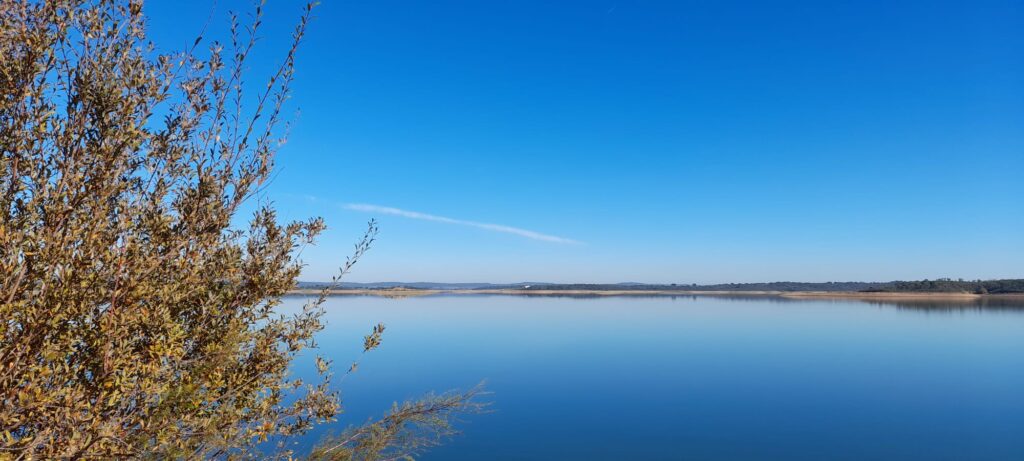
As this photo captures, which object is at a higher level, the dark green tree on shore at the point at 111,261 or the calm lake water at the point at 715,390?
the dark green tree on shore at the point at 111,261

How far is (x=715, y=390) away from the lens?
23.1 meters

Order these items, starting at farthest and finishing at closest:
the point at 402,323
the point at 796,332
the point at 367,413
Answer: the point at 402,323 → the point at 796,332 → the point at 367,413

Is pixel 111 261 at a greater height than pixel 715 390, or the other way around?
pixel 111 261

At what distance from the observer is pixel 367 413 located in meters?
18.8

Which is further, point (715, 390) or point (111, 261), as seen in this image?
point (715, 390)

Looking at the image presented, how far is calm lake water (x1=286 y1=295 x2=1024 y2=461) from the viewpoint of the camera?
16.2 meters

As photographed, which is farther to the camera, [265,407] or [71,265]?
[265,407]

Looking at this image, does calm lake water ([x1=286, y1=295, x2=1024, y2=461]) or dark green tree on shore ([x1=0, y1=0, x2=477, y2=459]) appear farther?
calm lake water ([x1=286, y1=295, x2=1024, y2=461])

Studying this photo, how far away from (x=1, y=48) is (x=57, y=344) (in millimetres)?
1727

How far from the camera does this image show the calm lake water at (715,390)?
16.2m

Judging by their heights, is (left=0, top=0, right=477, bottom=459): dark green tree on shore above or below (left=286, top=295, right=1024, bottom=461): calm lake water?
above

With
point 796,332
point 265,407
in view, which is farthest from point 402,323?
point 265,407

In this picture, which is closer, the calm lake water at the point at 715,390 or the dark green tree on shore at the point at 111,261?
the dark green tree on shore at the point at 111,261

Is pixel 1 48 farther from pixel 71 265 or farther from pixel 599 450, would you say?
pixel 599 450
